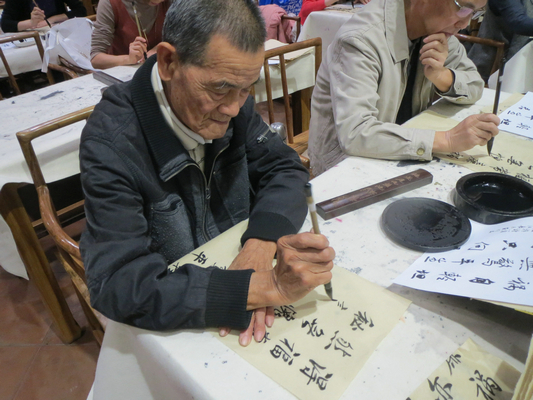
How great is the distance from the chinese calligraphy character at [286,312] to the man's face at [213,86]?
0.43 meters

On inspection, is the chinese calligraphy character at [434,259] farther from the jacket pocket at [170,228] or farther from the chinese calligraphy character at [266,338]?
the jacket pocket at [170,228]

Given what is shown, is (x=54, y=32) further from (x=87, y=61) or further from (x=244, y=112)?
(x=244, y=112)

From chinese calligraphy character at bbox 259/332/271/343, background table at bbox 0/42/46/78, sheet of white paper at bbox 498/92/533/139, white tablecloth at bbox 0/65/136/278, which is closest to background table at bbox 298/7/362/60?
sheet of white paper at bbox 498/92/533/139

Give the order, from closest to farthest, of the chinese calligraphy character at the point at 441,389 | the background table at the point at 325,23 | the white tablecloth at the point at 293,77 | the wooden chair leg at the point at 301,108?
the chinese calligraphy character at the point at 441,389 → the white tablecloth at the point at 293,77 → the wooden chair leg at the point at 301,108 → the background table at the point at 325,23

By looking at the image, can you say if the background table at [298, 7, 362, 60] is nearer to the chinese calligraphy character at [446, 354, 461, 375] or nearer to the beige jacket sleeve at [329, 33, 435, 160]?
the beige jacket sleeve at [329, 33, 435, 160]

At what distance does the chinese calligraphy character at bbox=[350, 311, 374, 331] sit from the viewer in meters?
0.61

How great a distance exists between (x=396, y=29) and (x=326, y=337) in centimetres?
112

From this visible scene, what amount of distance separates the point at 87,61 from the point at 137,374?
2.58 m

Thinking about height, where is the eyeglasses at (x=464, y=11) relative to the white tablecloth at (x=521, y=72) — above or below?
above

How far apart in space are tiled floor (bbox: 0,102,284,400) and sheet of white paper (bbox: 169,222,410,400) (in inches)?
49.5

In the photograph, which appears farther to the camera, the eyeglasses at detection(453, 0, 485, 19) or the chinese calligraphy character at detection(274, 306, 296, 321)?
the eyeglasses at detection(453, 0, 485, 19)

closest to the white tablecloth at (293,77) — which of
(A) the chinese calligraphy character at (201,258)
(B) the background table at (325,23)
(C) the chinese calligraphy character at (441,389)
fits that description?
(B) the background table at (325,23)

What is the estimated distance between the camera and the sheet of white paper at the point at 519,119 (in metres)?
1.20

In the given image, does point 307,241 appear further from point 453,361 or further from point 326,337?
point 453,361
